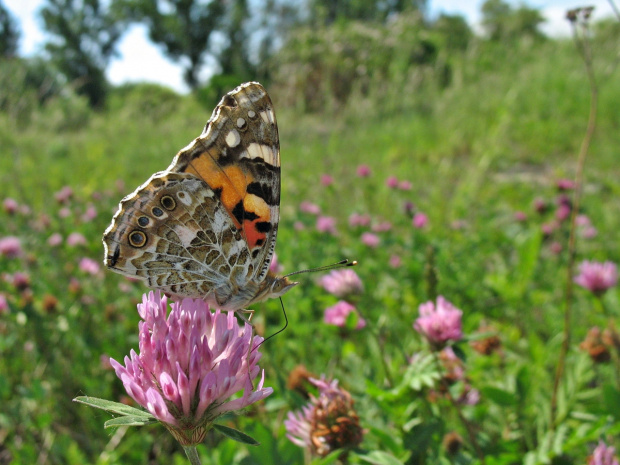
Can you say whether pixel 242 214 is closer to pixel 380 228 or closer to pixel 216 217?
pixel 216 217

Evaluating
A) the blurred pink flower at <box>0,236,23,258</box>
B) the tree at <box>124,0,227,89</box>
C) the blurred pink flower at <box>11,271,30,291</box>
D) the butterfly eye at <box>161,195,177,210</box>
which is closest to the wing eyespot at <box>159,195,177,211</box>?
the butterfly eye at <box>161,195,177,210</box>

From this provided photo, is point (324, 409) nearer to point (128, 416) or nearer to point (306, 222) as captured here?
point (128, 416)

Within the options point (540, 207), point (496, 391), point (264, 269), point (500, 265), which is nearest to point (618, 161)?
point (540, 207)

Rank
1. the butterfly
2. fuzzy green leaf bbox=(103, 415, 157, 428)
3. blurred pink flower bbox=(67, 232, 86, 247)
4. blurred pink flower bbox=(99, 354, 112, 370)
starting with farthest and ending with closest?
blurred pink flower bbox=(67, 232, 86, 247), blurred pink flower bbox=(99, 354, 112, 370), the butterfly, fuzzy green leaf bbox=(103, 415, 157, 428)

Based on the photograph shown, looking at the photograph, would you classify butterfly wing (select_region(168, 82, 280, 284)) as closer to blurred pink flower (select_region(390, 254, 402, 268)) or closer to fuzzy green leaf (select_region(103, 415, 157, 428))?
fuzzy green leaf (select_region(103, 415, 157, 428))

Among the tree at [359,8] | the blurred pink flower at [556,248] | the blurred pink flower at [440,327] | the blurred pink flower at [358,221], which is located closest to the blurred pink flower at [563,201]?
the blurred pink flower at [556,248]

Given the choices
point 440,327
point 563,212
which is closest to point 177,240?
point 440,327
